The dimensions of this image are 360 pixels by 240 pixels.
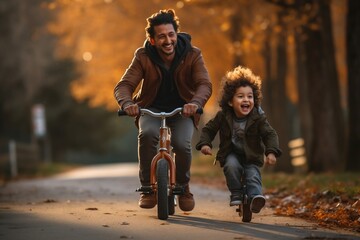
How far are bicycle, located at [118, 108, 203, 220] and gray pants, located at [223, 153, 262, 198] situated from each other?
513mm

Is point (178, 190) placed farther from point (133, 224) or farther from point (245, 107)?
point (245, 107)

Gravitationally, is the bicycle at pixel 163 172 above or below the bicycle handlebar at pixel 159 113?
below

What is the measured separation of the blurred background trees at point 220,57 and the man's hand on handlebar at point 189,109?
10.2 metres

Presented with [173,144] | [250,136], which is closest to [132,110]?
[173,144]

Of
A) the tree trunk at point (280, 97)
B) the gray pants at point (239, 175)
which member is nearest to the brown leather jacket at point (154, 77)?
the gray pants at point (239, 175)

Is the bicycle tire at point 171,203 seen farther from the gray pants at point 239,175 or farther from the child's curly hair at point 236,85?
the child's curly hair at point 236,85

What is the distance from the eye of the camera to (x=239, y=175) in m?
8.33

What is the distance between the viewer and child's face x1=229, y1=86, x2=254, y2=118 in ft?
27.3

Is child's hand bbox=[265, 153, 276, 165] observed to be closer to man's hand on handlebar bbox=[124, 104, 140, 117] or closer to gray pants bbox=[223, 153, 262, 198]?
gray pants bbox=[223, 153, 262, 198]

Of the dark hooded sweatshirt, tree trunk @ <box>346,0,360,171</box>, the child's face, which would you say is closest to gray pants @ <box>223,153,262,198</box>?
the child's face

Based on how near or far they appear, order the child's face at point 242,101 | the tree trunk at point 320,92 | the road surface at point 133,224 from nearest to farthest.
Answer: the road surface at point 133,224 < the child's face at point 242,101 < the tree trunk at point 320,92

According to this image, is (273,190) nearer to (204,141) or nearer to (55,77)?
(204,141)

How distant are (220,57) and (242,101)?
2154 centimetres

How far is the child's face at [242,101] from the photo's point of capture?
8328mm
